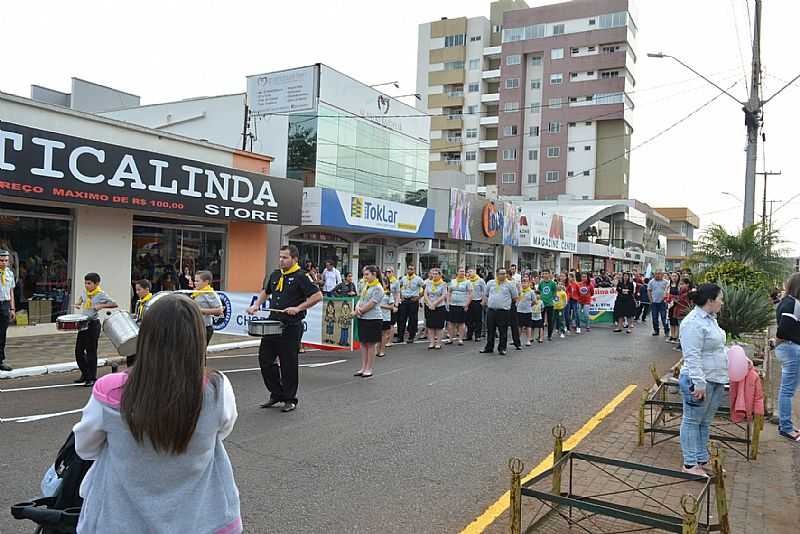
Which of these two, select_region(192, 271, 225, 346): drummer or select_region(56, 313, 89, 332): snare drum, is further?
select_region(192, 271, 225, 346): drummer

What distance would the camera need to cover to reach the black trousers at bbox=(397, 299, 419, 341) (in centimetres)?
1530

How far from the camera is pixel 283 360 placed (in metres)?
7.54

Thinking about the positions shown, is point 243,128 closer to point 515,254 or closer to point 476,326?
point 476,326

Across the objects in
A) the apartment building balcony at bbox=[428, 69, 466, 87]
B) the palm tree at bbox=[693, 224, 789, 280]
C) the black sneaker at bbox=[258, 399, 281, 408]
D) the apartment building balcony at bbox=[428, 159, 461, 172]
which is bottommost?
the black sneaker at bbox=[258, 399, 281, 408]

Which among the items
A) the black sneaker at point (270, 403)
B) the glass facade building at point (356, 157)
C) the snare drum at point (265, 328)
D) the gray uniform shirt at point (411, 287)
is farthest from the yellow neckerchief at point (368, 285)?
the glass facade building at point (356, 157)

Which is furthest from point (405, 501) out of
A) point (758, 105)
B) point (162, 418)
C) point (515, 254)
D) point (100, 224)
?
point (515, 254)

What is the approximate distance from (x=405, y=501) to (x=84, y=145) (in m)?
11.2

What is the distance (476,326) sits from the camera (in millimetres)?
15844

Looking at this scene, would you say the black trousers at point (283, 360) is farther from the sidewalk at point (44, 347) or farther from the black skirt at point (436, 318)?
the black skirt at point (436, 318)

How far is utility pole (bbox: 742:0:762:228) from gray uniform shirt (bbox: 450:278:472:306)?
268 inches

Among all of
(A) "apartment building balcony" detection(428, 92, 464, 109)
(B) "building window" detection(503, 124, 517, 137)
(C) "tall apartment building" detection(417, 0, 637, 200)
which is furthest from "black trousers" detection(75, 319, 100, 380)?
(A) "apartment building balcony" detection(428, 92, 464, 109)

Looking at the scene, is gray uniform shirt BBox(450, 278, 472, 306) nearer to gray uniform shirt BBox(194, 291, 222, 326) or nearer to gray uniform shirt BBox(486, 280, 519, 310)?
gray uniform shirt BBox(486, 280, 519, 310)

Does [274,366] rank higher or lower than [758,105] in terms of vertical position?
lower

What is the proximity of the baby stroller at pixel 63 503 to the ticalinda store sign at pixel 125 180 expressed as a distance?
1131cm
